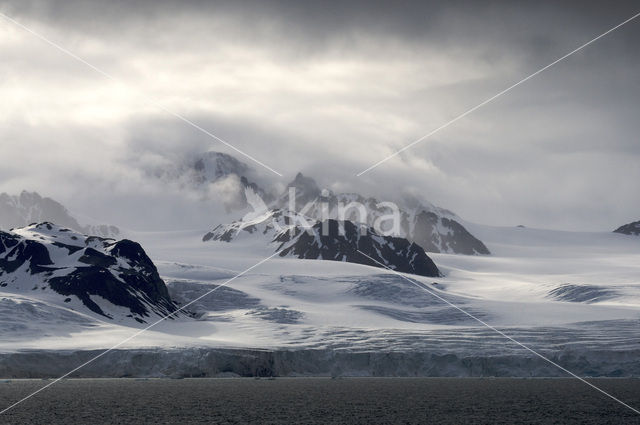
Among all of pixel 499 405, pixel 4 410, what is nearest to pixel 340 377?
pixel 499 405

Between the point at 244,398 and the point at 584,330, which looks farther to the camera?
the point at 584,330

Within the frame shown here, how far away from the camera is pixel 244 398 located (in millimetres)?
129625

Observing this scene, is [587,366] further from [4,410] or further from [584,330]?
[4,410]

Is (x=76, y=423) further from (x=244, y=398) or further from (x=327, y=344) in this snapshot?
(x=327, y=344)

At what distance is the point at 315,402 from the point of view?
124188mm

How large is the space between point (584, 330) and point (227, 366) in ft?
257

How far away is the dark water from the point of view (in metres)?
105

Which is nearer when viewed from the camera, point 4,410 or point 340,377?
point 4,410

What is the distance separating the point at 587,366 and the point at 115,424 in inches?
4094

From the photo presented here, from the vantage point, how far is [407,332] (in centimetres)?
19375

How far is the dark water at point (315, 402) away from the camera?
10519cm

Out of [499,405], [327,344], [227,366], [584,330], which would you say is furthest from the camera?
[584,330]

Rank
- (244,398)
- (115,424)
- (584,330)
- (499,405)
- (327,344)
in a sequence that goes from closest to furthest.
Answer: (115,424), (499,405), (244,398), (327,344), (584,330)

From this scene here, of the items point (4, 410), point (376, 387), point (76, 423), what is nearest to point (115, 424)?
point (76, 423)
